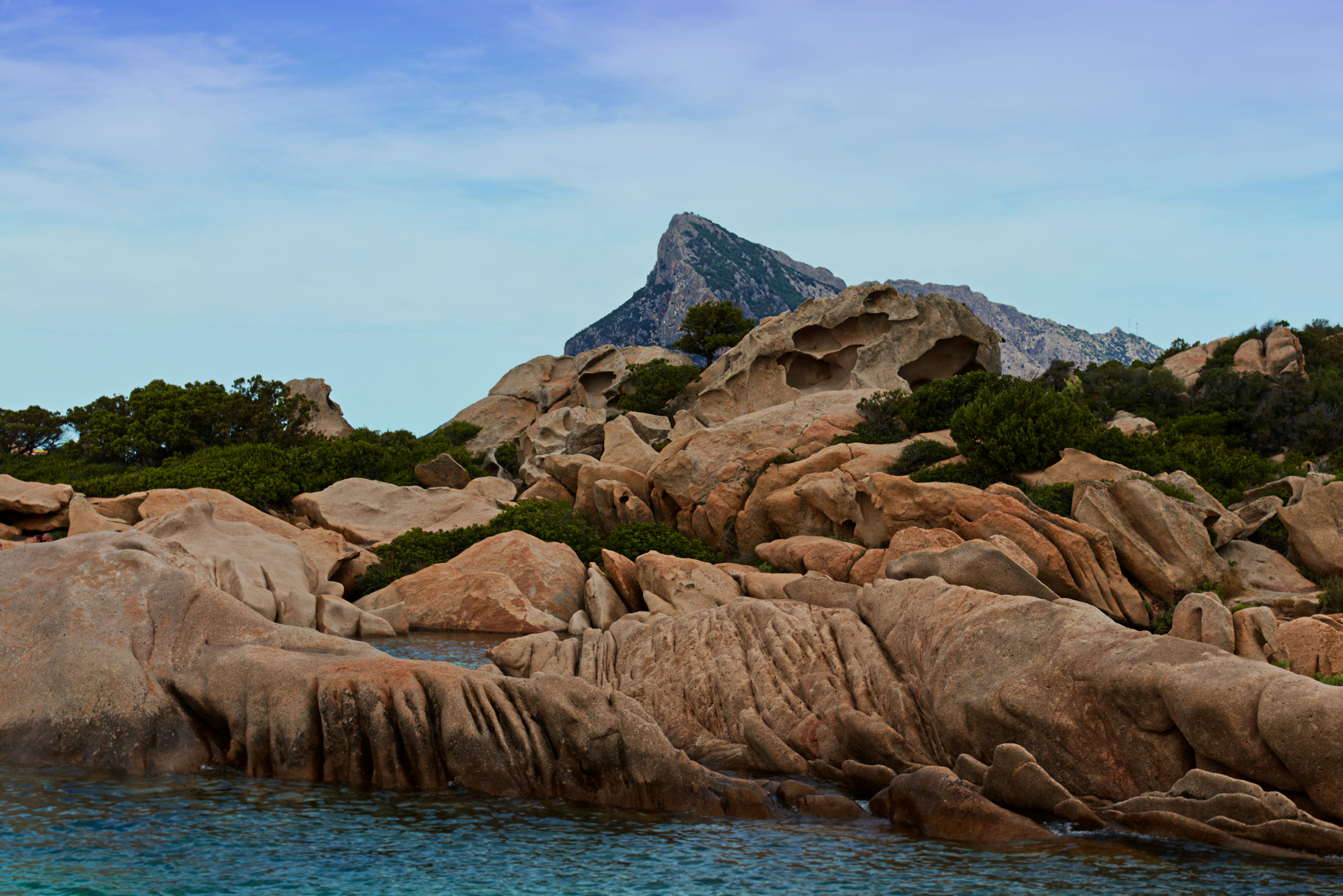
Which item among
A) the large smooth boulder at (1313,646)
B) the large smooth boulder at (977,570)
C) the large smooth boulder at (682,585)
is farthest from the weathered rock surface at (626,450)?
the large smooth boulder at (1313,646)

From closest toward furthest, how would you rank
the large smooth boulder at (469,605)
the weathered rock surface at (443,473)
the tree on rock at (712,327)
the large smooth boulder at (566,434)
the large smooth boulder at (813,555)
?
the large smooth boulder at (813,555) < the large smooth boulder at (469,605) < the weathered rock surface at (443,473) < the large smooth boulder at (566,434) < the tree on rock at (712,327)

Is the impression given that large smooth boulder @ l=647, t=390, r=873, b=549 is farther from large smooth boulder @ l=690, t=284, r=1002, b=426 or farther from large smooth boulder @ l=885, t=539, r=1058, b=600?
large smooth boulder @ l=690, t=284, r=1002, b=426

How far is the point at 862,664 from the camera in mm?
16594

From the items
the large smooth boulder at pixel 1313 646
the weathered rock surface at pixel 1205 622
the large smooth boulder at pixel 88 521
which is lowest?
the large smooth boulder at pixel 1313 646

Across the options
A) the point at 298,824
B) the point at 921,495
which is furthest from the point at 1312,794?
the point at 921,495

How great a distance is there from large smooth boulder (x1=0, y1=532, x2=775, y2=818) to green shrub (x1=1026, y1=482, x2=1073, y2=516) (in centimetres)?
1836

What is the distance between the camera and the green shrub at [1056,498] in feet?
94.0

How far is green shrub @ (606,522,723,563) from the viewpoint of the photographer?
34.2 m

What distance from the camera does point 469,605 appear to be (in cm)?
2825

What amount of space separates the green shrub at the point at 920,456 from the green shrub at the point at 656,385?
30.1 metres

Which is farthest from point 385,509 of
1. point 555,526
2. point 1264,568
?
point 1264,568

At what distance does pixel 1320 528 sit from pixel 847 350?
37.8m

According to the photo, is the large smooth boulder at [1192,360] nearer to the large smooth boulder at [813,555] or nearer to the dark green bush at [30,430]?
the large smooth boulder at [813,555]

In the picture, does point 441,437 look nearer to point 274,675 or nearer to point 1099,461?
point 1099,461
